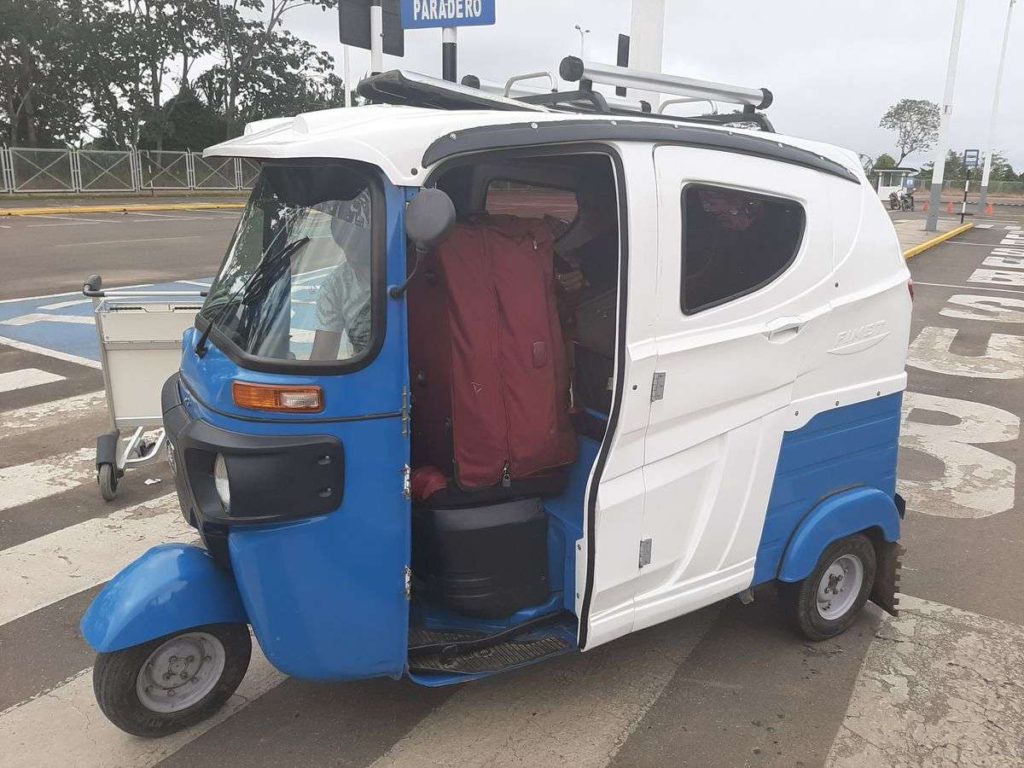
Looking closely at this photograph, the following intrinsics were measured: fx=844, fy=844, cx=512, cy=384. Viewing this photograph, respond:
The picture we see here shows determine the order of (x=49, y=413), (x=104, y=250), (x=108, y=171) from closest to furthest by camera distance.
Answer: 1. (x=49, y=413)
2. (x=104, y=250)
3. (x=108, y=171)

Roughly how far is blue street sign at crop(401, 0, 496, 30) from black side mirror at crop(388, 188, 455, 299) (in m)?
4.04

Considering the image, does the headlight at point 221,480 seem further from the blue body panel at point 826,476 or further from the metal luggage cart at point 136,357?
the metal luggage cart at point 136,357

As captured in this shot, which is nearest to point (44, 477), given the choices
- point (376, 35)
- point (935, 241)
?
point (376, 35)

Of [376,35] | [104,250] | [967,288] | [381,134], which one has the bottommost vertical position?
[967,288]

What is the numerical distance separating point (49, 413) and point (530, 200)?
5.01 metres

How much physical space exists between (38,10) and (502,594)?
39.4 m

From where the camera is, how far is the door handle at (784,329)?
320cm

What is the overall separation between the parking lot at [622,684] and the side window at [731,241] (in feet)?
5.19

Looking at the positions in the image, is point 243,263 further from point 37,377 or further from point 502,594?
point 37,377

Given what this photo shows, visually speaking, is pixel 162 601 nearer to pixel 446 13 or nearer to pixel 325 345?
pixel 325 345

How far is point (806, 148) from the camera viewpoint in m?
3.45

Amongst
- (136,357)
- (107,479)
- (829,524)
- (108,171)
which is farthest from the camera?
(108,171)

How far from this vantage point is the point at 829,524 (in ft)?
11.6

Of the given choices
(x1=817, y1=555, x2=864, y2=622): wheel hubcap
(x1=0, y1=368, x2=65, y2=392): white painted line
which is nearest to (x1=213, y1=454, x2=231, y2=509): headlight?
(x1=817, y1=555, x2=864, y2=622): wheel hubcap
